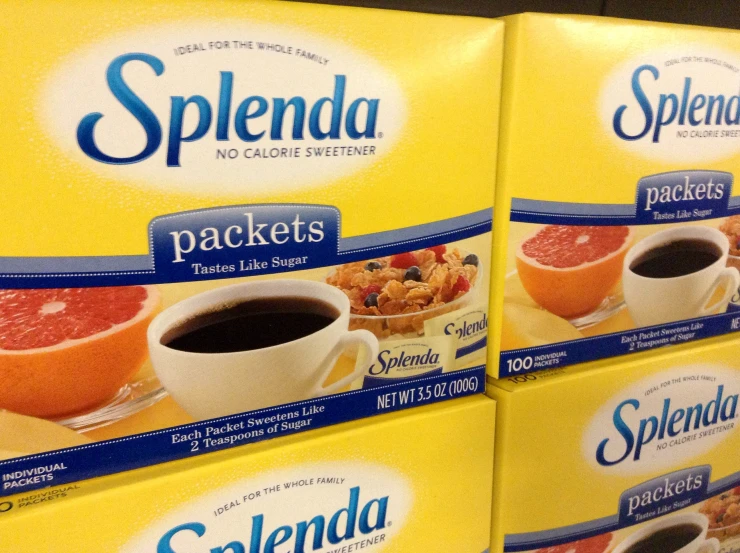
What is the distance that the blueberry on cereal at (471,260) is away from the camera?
652 millimetres

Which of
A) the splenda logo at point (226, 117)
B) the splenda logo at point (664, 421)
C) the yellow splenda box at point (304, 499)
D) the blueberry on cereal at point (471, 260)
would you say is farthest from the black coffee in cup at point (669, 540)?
the splenda logo at point (226, 117)

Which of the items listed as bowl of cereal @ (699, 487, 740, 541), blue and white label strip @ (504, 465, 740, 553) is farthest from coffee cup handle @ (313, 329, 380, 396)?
bowl of cereal @ (699, 487, 740, 541)

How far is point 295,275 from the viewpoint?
0.57 metres

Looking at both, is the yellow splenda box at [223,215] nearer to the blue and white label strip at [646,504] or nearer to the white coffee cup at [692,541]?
the blue and white label strip at [646,504]

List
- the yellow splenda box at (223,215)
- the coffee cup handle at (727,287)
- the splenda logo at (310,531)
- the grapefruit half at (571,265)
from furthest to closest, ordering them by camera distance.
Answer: the coffee cup handle at (727,287) < the grapefruit half at (571,265) < the splenda logo at (310,531) < the yellow splenda box at (223,215)

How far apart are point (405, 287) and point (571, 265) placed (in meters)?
0.22

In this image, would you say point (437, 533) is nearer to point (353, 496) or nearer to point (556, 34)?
point (353, 496)

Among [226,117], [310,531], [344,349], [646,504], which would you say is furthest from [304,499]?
[646,504]

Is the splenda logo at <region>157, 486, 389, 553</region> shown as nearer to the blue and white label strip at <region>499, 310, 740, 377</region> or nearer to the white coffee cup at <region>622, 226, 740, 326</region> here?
the blue and white label strip at <region>499, 310, 740, 377</region>

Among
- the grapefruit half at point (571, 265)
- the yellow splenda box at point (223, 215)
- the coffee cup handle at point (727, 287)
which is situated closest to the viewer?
the yellow splenda box at point (223, 215)

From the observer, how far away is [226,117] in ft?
1.67

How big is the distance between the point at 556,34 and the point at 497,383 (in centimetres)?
38

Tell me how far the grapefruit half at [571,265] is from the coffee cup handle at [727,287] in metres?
0.16

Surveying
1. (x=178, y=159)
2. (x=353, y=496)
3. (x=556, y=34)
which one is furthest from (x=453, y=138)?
(x=353, y=496)
